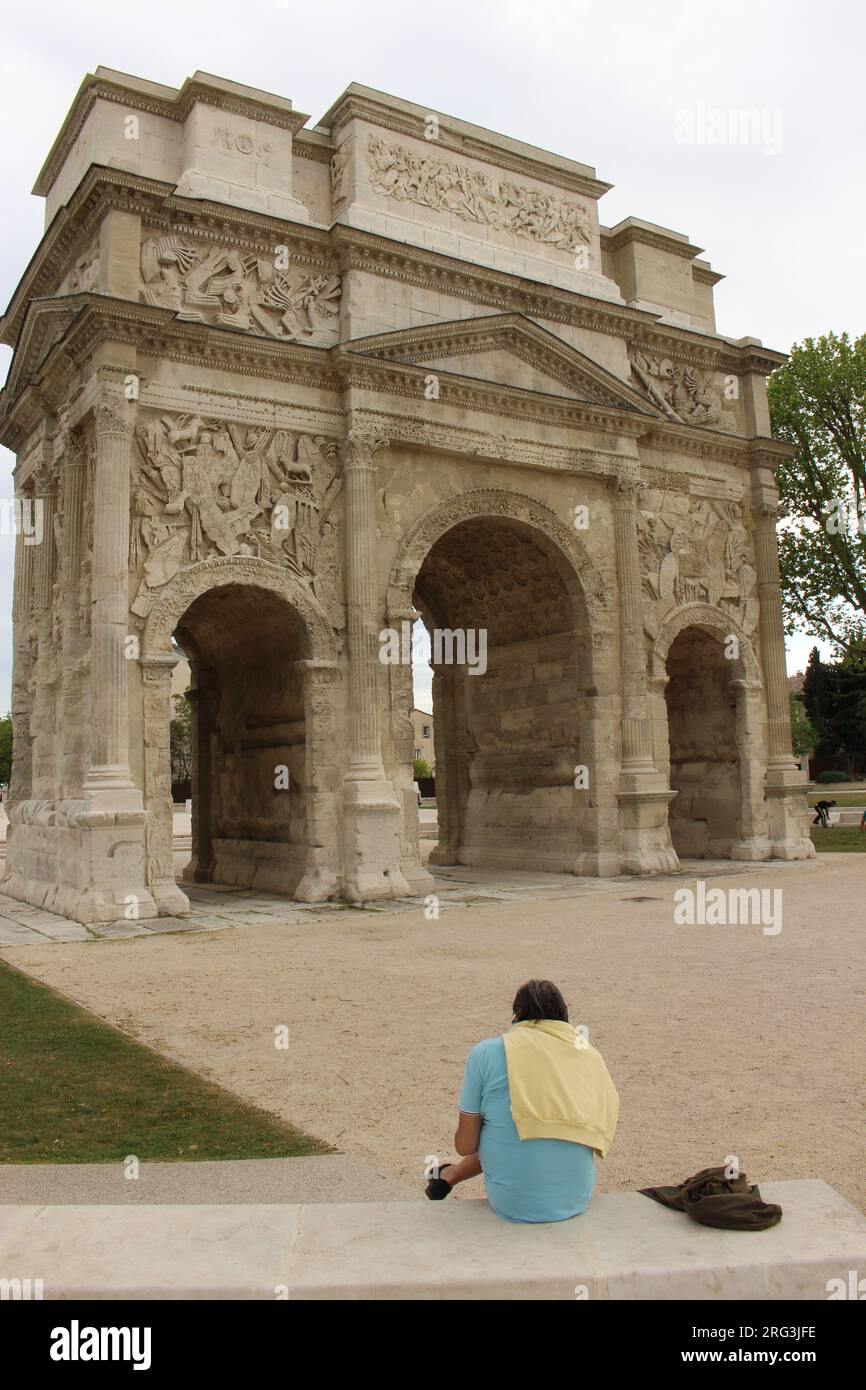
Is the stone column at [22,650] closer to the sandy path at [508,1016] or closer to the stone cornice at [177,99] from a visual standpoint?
the stone cornice at [177,99]

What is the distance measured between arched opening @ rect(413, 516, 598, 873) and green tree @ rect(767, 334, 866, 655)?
460 inches

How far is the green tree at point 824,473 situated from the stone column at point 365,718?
52.5ft

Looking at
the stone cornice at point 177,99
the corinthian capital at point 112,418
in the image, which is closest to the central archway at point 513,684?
the corinthian capital at point 112,418

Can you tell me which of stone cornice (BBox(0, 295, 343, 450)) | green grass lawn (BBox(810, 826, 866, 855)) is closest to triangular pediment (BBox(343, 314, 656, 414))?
stone cornice (BBox(0, 295, 343, 450))

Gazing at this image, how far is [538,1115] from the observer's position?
3.82 metres

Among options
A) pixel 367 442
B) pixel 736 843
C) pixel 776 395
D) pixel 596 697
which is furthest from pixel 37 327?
pixel 776 395

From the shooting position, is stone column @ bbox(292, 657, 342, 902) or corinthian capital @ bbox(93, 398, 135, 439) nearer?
corinthian capital @ bbox(93, 398, 135, 439)

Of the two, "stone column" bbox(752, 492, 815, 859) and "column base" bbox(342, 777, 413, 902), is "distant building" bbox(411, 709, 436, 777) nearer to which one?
"stone column" bbox(752, 492, 815, 859)

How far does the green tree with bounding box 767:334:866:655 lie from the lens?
1123 inches

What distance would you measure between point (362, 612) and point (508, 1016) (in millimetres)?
9035

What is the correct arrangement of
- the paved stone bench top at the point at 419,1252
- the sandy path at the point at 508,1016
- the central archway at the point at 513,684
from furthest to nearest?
the central archway at the point at 513,684 → the sandy path at the point at 508,1016 → the paved stone bench top at the point at 419,1252

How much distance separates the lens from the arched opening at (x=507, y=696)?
1934cm

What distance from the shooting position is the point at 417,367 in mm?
17094
